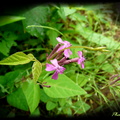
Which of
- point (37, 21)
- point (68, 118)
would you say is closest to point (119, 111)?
point (68, 118)

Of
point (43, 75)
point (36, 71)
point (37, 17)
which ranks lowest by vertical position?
point (43, 75)

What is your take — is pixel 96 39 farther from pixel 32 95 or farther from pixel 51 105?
pixel 32 95

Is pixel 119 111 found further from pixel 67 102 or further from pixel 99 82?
pixel 67 102

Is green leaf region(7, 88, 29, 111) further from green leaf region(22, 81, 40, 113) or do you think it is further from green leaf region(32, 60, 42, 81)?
green leaf region(32, 60, 42, 81)

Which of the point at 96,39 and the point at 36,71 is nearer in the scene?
the point at 36,71

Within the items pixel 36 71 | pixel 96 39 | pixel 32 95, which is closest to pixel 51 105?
pixel 32 95

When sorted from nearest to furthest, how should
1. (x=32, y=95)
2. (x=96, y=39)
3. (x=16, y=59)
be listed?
(x=16, y=59) → (x=32, y=95) → (x=96, y=39)
